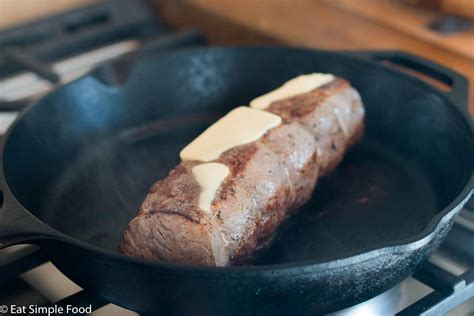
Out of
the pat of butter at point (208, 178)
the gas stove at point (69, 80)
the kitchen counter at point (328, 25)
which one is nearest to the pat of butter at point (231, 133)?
the pat of butter at point (208, 178)

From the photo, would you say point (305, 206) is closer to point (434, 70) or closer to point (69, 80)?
point (434, 70)

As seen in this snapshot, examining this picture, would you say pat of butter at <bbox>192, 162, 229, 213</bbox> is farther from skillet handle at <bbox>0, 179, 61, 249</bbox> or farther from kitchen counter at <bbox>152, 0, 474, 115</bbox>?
kitchen counter at <bbox>152, 0, 474, 115</bbox>

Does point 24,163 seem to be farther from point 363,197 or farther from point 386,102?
point 386,102

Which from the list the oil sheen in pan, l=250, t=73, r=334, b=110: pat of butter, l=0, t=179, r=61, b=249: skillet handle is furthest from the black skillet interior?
l=0, t=179, r=61, b=249: skillet handle

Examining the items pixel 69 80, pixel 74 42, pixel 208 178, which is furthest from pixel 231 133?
pixel 74 42

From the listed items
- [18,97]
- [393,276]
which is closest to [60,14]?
[18,97]

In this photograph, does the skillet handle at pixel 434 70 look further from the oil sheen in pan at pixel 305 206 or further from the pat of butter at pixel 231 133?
the pat of butter at pixel 231 133
